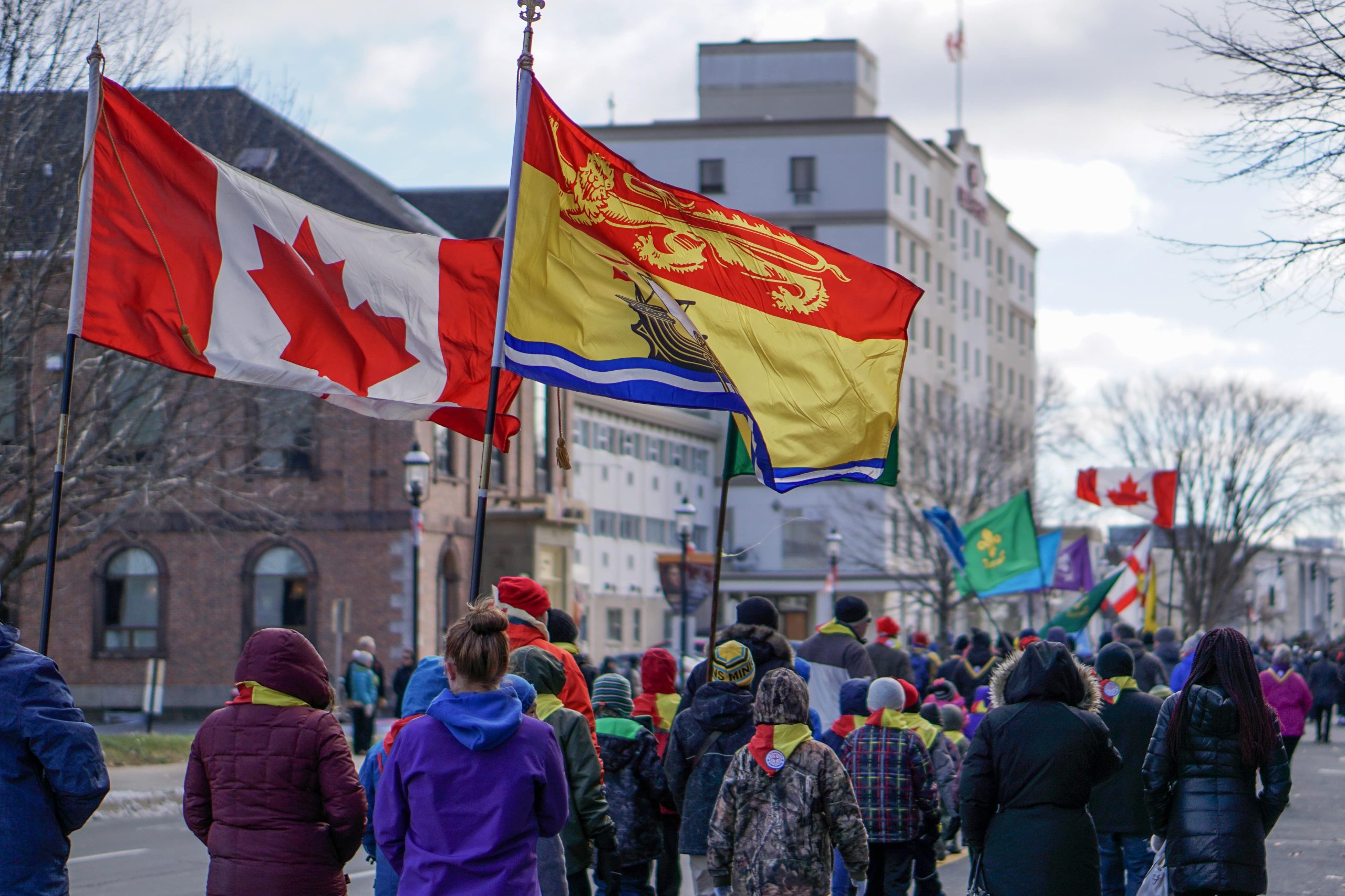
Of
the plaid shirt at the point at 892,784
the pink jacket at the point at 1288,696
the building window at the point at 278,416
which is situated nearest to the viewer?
the plaid shirt at the point at 892,784

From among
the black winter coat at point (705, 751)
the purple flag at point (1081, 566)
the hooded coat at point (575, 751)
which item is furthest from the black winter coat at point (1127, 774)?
the purple flag at point (1081, 566)

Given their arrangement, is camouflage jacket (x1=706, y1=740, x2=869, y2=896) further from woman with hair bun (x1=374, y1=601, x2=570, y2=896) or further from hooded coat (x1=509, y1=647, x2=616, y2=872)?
woman with hair bun (x1=374, y1=601, x2=570, y2=896)

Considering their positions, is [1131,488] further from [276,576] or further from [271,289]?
[271,289]

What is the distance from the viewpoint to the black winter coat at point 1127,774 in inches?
412

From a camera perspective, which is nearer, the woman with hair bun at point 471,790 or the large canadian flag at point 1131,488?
the woman with hair bun at point 471,790

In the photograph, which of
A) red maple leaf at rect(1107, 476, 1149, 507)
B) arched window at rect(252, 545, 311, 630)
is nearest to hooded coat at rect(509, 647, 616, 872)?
red maple leaf at rect(1107, 476, 1149, 507)

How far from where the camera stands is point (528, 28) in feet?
26.6

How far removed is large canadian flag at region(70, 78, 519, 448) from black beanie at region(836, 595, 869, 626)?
358cm

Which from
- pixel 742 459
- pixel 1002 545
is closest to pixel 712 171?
pixel 1002 545

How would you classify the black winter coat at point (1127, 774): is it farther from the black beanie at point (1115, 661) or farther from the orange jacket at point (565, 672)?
the orange jacket at point (565, 672)

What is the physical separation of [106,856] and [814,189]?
6478cm

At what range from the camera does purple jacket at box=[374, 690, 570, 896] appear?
547 centimetres

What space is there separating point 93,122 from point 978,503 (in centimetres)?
5664

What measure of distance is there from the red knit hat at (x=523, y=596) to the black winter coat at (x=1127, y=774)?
13.4 ft
